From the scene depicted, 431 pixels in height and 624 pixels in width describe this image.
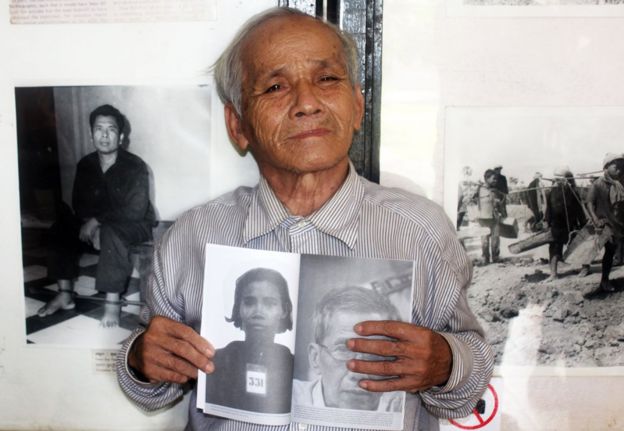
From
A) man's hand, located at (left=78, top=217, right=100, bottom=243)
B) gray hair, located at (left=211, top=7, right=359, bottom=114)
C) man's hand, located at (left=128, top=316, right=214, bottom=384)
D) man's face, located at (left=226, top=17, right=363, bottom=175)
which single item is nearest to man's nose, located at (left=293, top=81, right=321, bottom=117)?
man's face, located at (left=226, top=17, right=363, bottom=175)

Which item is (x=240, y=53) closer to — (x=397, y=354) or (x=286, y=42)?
(x=286, y=42)

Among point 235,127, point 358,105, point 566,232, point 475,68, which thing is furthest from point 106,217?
point 566,232

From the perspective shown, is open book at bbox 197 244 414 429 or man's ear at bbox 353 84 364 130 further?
man's ear at bbox 353 84 364 130

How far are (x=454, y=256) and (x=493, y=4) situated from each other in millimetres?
484

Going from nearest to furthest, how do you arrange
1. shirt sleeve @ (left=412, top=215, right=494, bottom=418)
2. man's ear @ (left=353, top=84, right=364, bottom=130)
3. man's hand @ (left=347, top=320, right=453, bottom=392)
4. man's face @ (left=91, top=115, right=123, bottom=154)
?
man's hand @ (left=347, top=320, right=453, bottom=392) → shirt sleeve @ (left=412, top=215, right=494, bottom=418) → man's ear @ (left=353, top=84, right=364, bottom=130) → man's face @ (left=91, top=115, right=123, bottom=154)

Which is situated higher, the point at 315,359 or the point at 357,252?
the point at 357,252

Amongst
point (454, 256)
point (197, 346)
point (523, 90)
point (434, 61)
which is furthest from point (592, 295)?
point (197, 346)

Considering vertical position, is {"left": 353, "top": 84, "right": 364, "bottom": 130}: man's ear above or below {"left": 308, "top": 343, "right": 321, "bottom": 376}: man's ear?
above

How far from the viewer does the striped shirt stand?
0.99 meters

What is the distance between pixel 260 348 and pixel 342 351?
0.13 metres

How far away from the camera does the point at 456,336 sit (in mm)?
979

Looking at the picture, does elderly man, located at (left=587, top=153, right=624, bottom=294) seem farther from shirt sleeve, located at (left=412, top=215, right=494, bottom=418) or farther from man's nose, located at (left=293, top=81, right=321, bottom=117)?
man's nose, located at (left=293, top=81, right=321, bottom=117)

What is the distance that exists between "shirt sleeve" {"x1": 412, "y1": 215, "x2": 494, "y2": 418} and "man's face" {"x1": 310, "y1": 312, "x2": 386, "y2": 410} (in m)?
0.15

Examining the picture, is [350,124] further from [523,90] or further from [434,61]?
[523,90]
